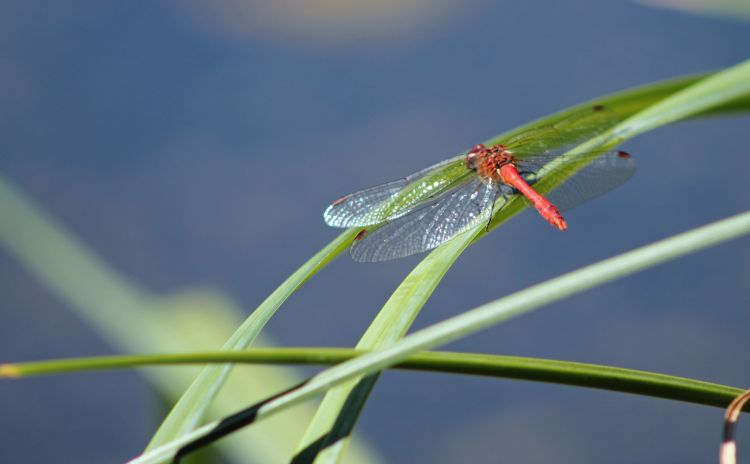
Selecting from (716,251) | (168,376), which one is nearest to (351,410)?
(168,376)

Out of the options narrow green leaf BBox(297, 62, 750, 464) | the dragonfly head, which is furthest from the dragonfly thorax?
narrow green leaf BBox(297, 62, 750, 464)

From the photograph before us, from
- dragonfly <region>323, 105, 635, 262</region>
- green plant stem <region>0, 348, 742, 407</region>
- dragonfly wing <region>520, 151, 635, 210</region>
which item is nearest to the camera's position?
green plant stem <region>0, 348, 742, 407</region>

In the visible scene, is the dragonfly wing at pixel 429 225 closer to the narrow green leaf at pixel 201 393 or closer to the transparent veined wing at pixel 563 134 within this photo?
the transparent veined wing at pixel 563 134

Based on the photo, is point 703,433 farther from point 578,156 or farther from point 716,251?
point 578,156

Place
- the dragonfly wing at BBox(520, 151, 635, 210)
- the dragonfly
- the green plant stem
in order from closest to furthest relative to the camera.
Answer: the green plant stem < the dragonfly < the dragonfly wing at BBox(520, 151, 635, 210)

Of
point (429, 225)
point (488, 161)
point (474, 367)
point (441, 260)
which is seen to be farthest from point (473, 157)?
point (474, 367)

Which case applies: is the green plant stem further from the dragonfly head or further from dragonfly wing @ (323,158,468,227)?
the dragonfly head

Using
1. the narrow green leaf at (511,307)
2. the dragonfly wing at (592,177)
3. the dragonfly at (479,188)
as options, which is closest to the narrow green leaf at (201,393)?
the narrow green leaf at (511,307)
